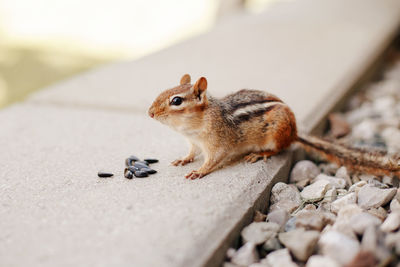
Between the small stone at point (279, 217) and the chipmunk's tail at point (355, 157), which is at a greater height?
the chipmunk's tail at point (355, 157)

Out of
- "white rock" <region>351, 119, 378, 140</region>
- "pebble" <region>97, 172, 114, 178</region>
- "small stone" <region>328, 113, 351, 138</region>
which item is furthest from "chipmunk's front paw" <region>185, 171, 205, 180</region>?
"white rock" <region>351, 119, 378, 140</region>

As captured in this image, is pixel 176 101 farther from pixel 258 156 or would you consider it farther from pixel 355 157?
pixel 355 157

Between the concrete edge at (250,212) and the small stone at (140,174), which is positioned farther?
the small stone at (140,174)

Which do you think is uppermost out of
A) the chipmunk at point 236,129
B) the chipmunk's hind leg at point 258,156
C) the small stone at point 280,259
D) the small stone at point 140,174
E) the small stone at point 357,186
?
the chipmunk at point 236,129

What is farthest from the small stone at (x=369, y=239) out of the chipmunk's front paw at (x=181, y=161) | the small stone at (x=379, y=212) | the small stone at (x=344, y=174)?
the chipmunk's front paw at (x=181, y=161)

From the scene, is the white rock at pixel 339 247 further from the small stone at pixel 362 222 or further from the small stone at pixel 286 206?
the small stone at pixel 286 206

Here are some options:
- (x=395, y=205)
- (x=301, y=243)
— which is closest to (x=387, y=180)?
(x=395, y=205)
